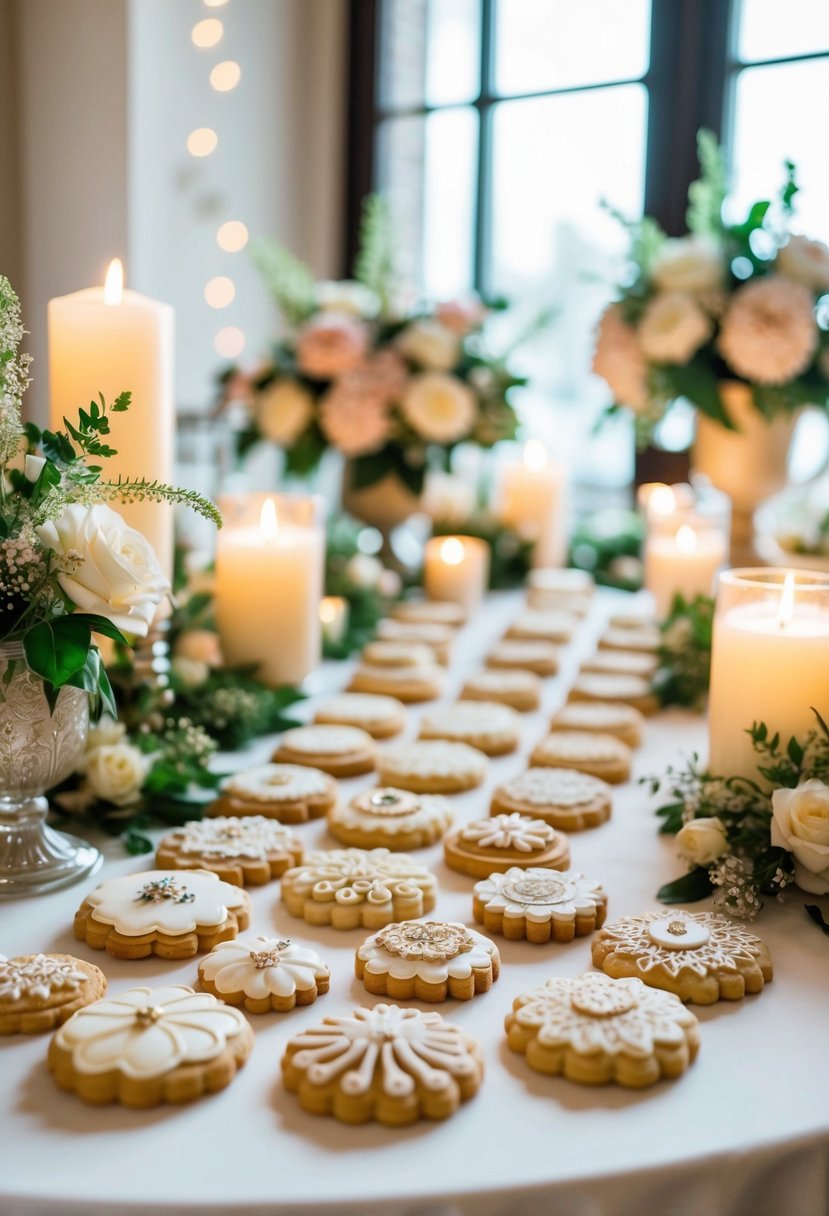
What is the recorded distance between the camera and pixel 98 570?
1005 mm

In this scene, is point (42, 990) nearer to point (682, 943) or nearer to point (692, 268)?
point (682, 943)

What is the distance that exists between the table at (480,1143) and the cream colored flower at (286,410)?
59.2 inches

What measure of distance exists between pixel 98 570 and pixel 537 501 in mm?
1578

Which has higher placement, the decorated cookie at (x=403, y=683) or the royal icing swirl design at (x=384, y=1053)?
the decorated cookie at (x=403, y=683)

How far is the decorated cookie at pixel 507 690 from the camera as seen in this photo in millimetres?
1711

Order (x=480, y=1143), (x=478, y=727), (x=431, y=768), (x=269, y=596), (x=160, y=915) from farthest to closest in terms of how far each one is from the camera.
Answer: (x=269, y=596)
(x=478, y=727)
(x=431, y=768)
(x=160, y=915)
(x=480, y=1143)

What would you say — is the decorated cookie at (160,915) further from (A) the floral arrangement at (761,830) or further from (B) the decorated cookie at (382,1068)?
(A) the floral arrangement at (761,830)

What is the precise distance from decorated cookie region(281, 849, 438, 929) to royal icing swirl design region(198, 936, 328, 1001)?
95mm

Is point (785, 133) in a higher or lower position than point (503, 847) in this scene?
higher

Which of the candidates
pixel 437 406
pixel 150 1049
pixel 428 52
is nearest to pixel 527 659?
pixel 437 406

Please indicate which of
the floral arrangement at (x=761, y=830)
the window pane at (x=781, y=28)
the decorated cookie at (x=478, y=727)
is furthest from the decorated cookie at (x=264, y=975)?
the window pane at (x=781, y=28)

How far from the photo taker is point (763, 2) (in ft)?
8.21

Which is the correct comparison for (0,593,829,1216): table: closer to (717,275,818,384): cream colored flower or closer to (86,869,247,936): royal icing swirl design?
(86,869,247,936): royal icing swirl design

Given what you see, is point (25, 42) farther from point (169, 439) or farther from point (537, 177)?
point (169, 439)
